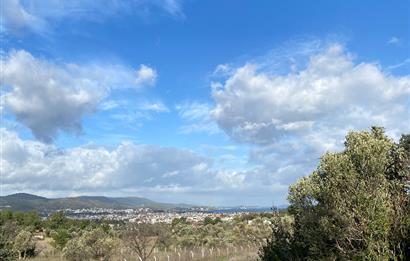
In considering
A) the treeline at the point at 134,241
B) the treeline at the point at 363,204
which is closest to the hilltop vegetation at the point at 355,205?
the treeline at the point at 363,204

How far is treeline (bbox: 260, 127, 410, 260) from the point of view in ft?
47.0

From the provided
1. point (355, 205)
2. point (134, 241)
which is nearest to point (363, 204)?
point (355, 205)

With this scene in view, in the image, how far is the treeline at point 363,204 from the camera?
1434cm

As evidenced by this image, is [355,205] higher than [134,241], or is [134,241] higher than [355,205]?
[355,205]

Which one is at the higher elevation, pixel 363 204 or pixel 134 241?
pixel 363 204

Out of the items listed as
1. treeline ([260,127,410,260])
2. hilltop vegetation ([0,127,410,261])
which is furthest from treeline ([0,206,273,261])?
treeline ([260,127,410,260])

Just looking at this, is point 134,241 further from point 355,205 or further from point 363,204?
point 363,204

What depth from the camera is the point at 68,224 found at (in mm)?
95062

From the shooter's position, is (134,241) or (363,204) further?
(134,241)

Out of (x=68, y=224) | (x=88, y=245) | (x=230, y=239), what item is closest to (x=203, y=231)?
(x=230, y=239)

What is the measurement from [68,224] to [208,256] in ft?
172

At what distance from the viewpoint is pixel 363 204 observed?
14.4 meters

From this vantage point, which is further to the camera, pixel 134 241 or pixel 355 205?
pixel 134 241

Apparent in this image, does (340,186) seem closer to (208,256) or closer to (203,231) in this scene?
(208,256)
